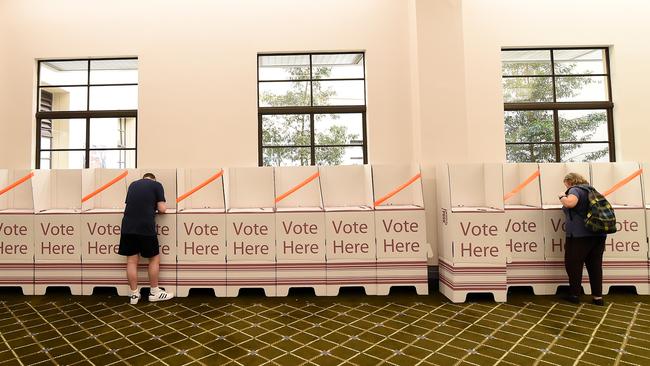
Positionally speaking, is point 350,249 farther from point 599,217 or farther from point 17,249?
point 17,249

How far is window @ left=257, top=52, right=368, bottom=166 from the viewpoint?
14.9 ft

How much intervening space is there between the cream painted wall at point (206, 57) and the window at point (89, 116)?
14cm

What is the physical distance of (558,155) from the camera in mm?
4492

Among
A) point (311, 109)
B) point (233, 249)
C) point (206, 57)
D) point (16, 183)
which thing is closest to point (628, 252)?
point (311, 109)

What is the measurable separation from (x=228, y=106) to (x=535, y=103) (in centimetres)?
379

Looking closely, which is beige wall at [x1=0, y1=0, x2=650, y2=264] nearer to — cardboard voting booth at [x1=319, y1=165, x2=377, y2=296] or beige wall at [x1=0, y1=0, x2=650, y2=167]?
beige wall at [x1=0, y1=0, x2=650, y2=167]

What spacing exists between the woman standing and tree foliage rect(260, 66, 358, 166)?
7.88ft

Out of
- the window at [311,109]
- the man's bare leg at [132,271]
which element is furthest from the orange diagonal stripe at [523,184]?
the man's bare leg at [132,271]

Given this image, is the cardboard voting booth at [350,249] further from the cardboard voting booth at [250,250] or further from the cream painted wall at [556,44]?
the cream painted wall at [556,44]

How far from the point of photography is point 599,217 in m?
3.23

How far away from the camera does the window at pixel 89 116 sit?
4.54 meters

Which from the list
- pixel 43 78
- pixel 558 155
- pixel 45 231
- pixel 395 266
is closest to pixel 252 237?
pixel 395 266

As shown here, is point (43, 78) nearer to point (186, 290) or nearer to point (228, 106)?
point (228, 106)

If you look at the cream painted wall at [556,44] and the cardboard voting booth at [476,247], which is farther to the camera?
the cream painted wall at [556,44]
